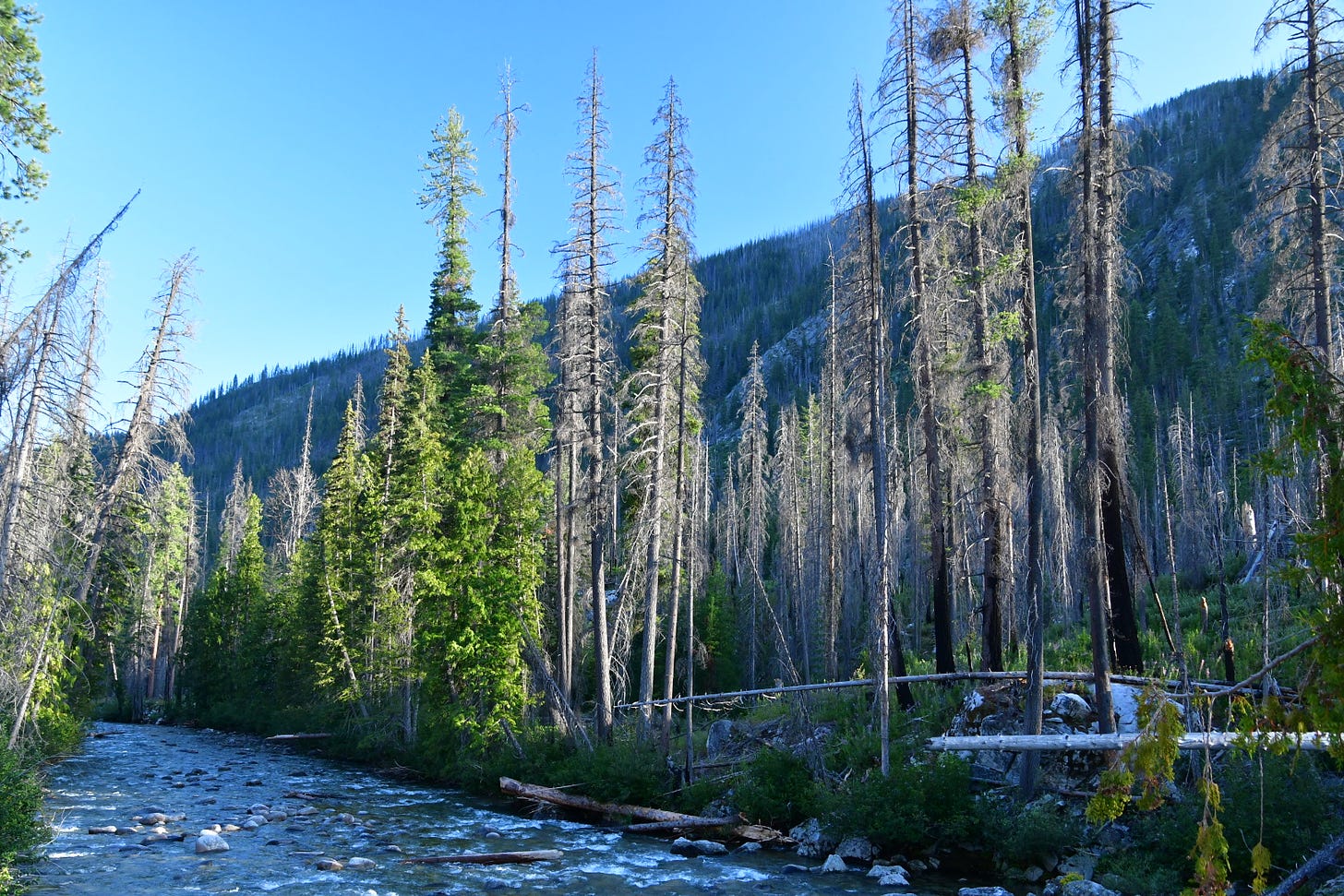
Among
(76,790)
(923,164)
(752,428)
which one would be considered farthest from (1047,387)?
(76,790)

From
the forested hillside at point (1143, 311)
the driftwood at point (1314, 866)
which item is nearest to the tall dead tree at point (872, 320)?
the driftwood at point (1314, 866)

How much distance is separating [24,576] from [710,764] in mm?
14262

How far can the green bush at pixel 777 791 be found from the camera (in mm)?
15391

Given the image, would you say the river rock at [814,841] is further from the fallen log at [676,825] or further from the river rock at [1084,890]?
the river rock at [1084,890]

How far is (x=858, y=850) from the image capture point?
13.5 meters

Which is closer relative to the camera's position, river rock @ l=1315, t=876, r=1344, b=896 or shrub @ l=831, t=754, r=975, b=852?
river rock @ l=1315, t=876, r=1344, b=896

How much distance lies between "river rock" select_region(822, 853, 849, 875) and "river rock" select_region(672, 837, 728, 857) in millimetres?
2016

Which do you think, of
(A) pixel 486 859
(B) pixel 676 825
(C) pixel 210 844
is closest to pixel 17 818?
(C) pixel 210 844

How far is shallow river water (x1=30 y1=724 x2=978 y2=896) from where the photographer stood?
470 inches

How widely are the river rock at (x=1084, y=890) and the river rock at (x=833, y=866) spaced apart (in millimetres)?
3335

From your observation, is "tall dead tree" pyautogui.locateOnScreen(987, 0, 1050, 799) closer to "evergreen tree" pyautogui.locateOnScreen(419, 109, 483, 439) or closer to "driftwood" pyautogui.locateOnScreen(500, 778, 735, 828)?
"driftwood" pyautogui.locateOnScreen(500, 778, 735, 828)

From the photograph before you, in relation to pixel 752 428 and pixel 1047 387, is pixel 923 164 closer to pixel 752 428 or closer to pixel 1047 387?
pixel 1047 387

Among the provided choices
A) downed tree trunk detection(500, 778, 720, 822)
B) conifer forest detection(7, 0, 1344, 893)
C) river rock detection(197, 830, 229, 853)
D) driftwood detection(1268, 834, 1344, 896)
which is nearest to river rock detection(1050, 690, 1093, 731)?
conifer forest detection(7, 0, 1344, 893)

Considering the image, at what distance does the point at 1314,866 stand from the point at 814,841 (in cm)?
1187
